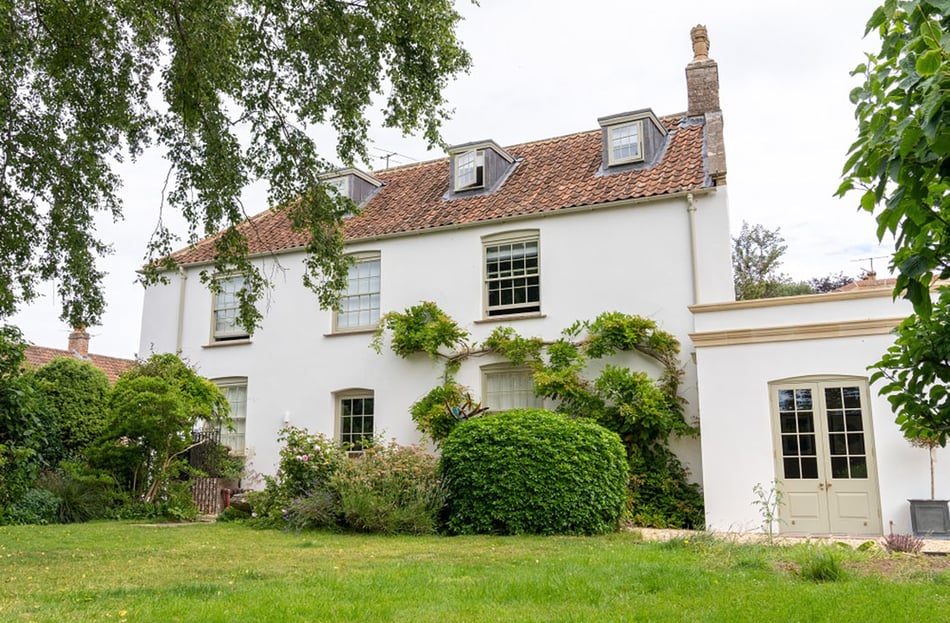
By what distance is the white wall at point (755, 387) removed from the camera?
40.0 feet

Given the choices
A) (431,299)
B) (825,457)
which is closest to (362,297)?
(431,299)

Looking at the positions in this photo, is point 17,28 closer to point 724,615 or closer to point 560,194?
point 724,615

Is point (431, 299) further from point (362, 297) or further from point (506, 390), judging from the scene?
point (506, 390)

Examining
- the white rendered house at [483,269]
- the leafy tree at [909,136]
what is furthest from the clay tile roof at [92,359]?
the leafy tree at [909,136]

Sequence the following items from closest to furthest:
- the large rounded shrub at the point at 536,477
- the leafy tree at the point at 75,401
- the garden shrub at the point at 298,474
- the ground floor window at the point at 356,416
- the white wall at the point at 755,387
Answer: the large rounded shrub at the point at 536,477
the white wall at the point at 755,387
the garden shrub at the point at 298,474
the leafy tree at the point at 75,401
the ground floor window at the point at 356,416

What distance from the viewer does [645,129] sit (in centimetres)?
1644

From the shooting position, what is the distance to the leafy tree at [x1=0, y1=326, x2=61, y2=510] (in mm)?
12891

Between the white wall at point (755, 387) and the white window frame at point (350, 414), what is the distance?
7555 mm

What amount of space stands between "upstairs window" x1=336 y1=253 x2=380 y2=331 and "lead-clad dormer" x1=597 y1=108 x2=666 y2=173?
18.8 ft

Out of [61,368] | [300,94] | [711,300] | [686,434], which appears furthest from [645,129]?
[61,368]

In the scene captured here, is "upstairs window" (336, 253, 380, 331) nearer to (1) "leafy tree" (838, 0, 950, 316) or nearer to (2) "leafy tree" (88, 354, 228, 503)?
(2) "leafy tree" (88, 354, 228, 503)

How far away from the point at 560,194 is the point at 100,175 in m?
9.36

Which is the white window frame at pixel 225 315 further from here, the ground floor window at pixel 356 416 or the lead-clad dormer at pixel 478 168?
the lead-clad dormer at pixel 478 168

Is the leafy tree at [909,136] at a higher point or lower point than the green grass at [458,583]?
higher
